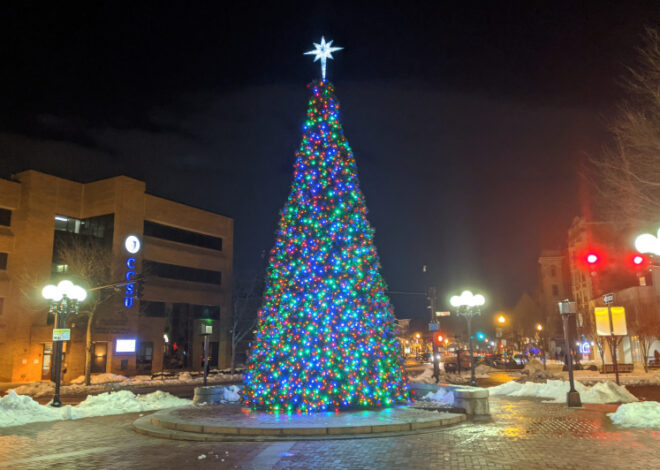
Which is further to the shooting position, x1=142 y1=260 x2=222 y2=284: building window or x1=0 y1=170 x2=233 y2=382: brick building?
x1=142 y1=260 x2=222 y2=284: building window

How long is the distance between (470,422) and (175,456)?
24.3ft

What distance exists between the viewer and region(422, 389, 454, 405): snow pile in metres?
17.8

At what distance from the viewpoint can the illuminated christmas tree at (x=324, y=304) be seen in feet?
50.3

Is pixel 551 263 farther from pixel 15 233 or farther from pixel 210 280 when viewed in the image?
pixel 15 233

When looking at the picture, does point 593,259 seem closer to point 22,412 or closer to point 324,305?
point 324,305

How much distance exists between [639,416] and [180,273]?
42.0m

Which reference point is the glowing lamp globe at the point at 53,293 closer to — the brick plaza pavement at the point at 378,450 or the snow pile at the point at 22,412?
the snow pile at the point at 22,412

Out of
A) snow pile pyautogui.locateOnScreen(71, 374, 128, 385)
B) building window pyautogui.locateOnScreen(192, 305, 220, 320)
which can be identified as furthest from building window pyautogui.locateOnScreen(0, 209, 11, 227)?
building window pyautogui.locateOnScreen(192, 305, 220, 320)

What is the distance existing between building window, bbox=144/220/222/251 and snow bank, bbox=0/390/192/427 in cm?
2919

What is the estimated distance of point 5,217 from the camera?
40.2 meters

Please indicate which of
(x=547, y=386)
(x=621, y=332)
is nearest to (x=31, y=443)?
(x=547, y=386)

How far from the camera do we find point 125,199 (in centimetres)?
4444

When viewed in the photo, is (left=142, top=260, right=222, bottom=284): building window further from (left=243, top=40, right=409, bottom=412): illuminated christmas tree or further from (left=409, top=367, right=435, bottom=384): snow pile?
(left=243, top=40, right=409, bottom=412): illuminated christmas tree

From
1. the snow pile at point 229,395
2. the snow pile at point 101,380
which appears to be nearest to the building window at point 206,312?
the snow pile at point 101,380
